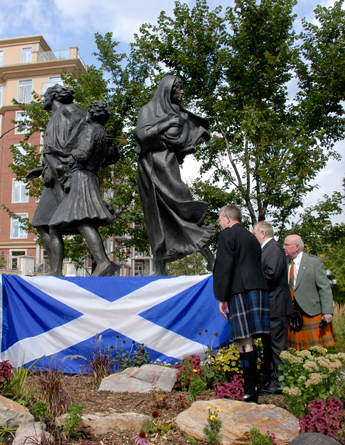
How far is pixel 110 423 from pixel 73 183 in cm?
307

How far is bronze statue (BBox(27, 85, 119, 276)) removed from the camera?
16.6ft

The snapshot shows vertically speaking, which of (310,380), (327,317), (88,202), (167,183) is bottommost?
(310,380)

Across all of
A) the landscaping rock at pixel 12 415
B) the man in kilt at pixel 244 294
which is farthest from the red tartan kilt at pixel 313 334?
the landscaping rock at pixel 12 415

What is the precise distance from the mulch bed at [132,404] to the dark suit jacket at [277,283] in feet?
2.58

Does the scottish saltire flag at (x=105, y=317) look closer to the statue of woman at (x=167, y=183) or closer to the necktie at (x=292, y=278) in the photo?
the statue of woman at (x=167, y=183)

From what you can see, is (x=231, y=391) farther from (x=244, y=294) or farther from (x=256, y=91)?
(x=256, y=91)

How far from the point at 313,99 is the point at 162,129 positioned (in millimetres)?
10661

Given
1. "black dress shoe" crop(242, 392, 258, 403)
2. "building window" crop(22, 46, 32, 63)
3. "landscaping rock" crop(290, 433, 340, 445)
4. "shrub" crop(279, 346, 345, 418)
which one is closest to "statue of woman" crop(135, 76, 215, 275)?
"black dress shoe" crop(242, 392, 258, 403)

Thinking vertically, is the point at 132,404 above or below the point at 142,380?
below

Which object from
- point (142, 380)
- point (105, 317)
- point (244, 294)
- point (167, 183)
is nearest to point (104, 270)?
point (105, 317)

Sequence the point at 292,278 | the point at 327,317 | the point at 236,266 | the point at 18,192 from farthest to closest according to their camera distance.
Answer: the point at 18,192
the point at 292,278
the point at 327,317
the point at 236,266

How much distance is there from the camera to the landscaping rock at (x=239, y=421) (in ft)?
8.79

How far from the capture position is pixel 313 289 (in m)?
4.52

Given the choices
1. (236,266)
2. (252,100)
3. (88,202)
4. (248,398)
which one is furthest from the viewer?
(252,100)
